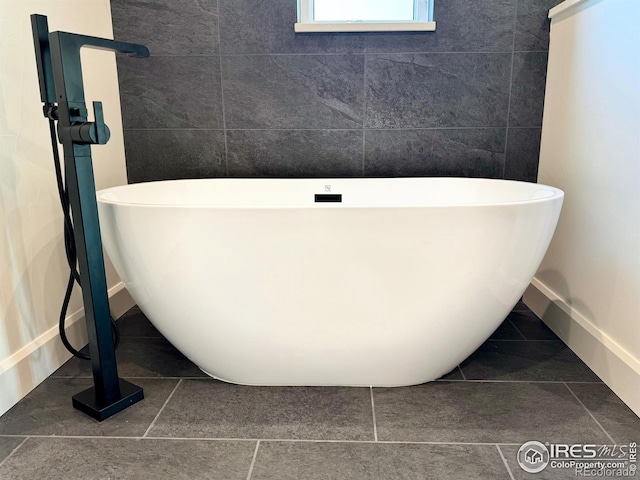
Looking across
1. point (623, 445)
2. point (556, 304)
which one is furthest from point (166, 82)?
point (623, 445)

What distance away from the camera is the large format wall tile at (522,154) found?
7.06ft

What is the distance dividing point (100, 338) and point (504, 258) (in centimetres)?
112

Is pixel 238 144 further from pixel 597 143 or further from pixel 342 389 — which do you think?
pixel 597 143

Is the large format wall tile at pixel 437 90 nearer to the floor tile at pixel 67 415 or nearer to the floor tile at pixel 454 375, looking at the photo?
the floor tile at pixel 454 375

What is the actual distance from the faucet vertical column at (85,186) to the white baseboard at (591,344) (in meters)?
1.42

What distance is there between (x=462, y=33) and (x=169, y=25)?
124 centimetres

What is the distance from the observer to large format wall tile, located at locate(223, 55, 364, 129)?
2.13 meters

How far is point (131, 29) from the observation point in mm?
2127

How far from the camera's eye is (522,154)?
2.17 metres

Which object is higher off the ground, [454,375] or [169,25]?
[169,25]

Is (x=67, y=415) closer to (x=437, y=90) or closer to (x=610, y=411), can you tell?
(x=610, y=411)

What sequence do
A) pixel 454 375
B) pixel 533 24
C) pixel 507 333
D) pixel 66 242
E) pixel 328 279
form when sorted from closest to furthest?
pixel 328 279
pixel 66 242
pixel 454 375
pixel 507 333
pixel 533 24

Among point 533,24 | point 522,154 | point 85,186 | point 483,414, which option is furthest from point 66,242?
point 533,24

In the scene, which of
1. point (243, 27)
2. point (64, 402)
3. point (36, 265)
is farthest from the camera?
point (243, 27)
